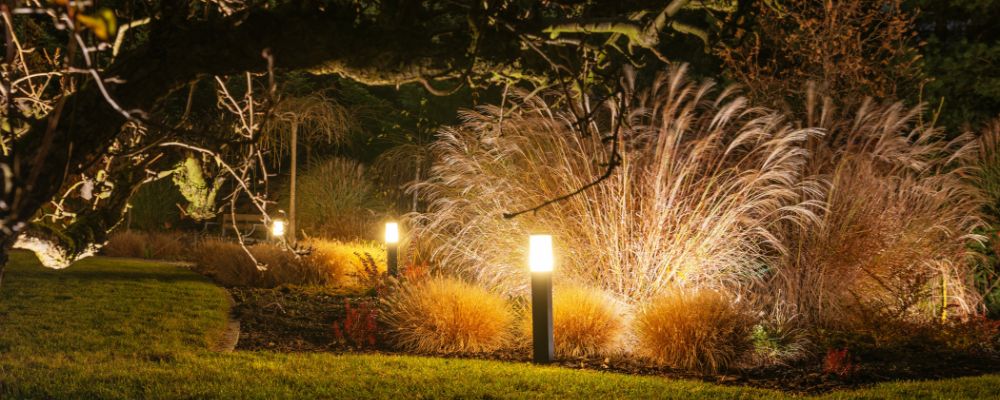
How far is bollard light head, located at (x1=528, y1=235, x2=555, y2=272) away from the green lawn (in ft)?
2.38

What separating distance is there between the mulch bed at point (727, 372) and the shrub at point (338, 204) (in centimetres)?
615

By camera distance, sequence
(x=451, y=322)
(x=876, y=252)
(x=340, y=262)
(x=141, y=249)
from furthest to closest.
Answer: (x=141, y=249), (x=340, y=262), (x=876, y=252), (x=451, y=322)

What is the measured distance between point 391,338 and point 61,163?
437cm

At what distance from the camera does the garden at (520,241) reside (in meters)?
3.58

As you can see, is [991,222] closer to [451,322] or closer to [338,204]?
[451,322]

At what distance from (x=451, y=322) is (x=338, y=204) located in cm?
Answer: 949

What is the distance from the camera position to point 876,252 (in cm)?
796

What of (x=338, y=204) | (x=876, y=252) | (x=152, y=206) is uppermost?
(x=152, y=206)

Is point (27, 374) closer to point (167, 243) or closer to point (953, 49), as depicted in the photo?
point (167, 243)

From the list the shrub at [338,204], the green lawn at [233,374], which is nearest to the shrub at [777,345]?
the green lawn at [233,374]

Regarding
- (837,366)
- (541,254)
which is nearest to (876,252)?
(837,366)

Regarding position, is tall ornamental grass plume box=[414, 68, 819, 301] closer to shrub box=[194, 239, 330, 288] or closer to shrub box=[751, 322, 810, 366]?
shrub box=[751, 322, 810, 366]

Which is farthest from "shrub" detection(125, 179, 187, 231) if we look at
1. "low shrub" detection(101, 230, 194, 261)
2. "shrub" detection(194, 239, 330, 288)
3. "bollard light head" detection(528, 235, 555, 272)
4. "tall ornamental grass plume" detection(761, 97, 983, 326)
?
"tall ornamental grass plume" detection(761, 97, 983, 326)

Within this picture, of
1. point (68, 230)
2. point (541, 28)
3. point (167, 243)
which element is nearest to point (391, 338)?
point (68, 230)
